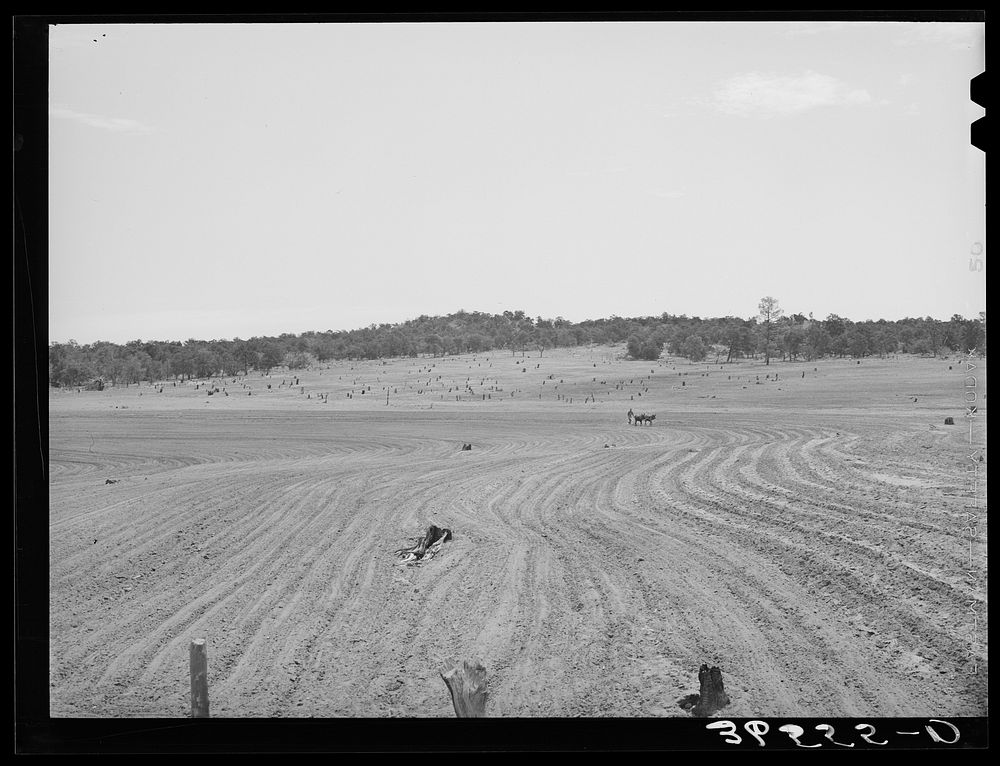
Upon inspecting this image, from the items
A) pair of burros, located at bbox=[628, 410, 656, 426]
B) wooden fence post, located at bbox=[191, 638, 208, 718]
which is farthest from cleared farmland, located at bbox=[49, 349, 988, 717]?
wooden fence post, located at bbox=[191, 638, 208, 718]

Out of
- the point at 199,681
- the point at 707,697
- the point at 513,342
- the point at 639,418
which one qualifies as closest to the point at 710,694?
the point at 707,697

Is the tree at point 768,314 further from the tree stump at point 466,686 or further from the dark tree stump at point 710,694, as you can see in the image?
the tree stump at point 466,686

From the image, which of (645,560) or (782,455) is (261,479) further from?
(782,455)

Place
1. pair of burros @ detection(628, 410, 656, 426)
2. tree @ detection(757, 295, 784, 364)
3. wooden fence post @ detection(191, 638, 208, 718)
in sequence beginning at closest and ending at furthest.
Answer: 1. wooden fence post @ detection(191, 638, 208, 718)
2. tree @ detection(757, 295, 784, 364)
3. pair of burros @ detection(628, 410, 656, 426)

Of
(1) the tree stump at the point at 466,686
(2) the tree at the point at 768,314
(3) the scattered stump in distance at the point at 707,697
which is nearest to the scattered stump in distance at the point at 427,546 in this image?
(1) the tree stump at the point at 466,686

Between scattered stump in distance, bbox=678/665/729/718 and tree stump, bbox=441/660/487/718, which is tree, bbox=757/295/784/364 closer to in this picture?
scattered stump in distance, bbox=678/665/729/718

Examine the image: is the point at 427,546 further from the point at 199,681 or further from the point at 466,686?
the point at 199,681
